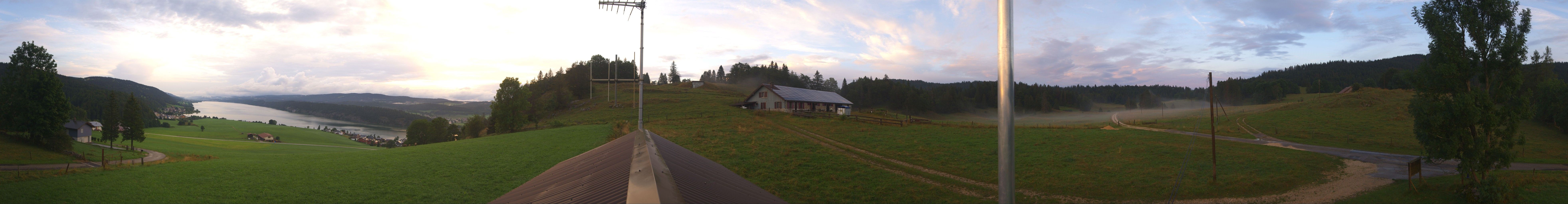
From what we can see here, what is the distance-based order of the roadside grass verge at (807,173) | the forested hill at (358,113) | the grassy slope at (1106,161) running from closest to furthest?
1. the roadside grass verge at (807,173)
2. the grassy slope at (1106,161)
3. the forested hill at (358,113)

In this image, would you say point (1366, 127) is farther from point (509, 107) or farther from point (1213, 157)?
point (509, 107)

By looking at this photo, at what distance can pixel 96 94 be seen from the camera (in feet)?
190

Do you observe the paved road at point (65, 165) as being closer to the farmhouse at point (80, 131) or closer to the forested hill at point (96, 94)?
the forested hill at point (96, 94)

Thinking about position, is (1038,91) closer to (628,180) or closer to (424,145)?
(424,145)

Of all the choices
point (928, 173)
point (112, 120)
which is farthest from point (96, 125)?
point (928, 173)

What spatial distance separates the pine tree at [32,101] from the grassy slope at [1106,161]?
159ft

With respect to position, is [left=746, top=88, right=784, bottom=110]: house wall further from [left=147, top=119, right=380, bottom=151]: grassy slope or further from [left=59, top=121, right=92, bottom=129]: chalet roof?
[left=59, top=121, right=92, bottom=129]: chalet roof

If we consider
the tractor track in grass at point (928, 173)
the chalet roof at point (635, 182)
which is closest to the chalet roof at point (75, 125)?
the tractor track in grass at point (928, 173)

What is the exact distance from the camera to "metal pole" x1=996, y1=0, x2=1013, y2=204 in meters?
3.70

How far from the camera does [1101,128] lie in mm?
44781

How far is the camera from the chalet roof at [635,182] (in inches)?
136

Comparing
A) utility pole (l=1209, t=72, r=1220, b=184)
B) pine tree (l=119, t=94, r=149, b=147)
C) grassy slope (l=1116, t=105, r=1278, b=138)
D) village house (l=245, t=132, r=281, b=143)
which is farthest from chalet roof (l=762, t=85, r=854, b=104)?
village house (l=245, t=132, r=281, b=143)

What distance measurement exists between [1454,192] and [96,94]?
4100 inches

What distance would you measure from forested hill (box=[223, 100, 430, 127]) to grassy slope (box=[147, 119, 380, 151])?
43.7m
